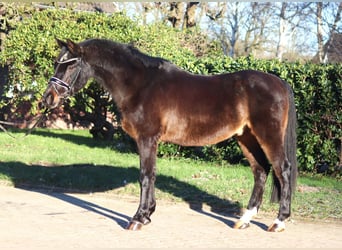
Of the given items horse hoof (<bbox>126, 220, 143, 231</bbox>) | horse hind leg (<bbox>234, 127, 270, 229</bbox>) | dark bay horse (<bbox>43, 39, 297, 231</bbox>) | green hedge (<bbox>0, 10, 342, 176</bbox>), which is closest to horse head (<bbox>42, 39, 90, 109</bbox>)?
dark bay horse (<bbox>43, 39, 297, 231</bbox>)

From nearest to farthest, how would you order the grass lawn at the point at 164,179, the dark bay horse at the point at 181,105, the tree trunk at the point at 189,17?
the dark bay horse at the point at 181,105, the grass lawn at the point at 164,179, the tree trunk at the point at 189,17

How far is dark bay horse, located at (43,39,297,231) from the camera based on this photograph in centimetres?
719

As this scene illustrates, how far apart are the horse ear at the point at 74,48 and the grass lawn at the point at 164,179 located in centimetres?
314

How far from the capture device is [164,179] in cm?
1073

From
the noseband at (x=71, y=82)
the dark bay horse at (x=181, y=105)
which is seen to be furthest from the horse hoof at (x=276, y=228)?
the noseband at (x=71, y=82)

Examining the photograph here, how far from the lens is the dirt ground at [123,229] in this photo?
6.42 metres

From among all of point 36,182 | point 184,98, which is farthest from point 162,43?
point 184,98

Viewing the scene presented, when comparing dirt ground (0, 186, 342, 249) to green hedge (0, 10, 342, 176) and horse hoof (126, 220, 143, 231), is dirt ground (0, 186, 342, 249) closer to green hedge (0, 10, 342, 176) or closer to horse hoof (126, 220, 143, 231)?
horse hoof (126, 220, 143, 231)

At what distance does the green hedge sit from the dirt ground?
4351mm

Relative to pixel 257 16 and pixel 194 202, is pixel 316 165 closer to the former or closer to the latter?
pixel 194 202

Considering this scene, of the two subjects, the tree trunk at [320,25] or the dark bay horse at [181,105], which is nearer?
the dark bay horse at [181,105]

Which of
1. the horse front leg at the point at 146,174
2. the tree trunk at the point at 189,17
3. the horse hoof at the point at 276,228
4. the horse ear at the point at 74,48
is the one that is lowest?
the horse hoof at the point at 276,228

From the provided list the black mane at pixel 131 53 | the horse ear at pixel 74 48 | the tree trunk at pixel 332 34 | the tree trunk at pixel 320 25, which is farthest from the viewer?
the tree trunk at pixel 320 25

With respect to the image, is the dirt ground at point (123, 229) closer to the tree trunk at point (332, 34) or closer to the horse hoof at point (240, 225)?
the horse hoof at point (240, 225)
